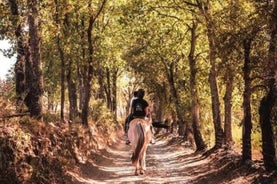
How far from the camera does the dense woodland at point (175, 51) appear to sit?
1566cm

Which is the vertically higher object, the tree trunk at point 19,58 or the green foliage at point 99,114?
the tree trunk at point 19,58

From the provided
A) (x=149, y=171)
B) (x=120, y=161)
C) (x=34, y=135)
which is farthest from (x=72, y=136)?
(x=34, y=135)

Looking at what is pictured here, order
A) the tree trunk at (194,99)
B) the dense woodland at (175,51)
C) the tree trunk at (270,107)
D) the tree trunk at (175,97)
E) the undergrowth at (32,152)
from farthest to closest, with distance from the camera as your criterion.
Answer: the tree trunk at (175,97)
the tree trunk at (194,99)
the dense woodland at (175,51)
the tree trunk at (270,107)
the undergrowth at (32,152)

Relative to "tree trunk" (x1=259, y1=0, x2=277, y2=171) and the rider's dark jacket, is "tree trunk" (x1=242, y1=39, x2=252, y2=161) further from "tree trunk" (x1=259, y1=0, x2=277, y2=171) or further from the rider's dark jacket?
the rider's dark jacket

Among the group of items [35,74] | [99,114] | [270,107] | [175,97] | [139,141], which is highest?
[175,97]

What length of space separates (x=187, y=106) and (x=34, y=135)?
2993cm

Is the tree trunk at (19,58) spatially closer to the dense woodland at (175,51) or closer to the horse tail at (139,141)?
the dense woodland at (175,51)

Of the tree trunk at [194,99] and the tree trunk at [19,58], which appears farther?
the tree trunk at [194,99]

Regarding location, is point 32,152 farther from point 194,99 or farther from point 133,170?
point 194,99

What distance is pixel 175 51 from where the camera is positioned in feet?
115

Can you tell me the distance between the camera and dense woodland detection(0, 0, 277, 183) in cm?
1566

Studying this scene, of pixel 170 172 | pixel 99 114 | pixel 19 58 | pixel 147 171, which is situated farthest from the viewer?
pixel 99 114

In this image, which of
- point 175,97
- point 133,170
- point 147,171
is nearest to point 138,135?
point 147,171

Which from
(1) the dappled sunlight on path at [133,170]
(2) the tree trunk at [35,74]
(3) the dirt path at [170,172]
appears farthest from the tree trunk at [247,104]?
(2) the tree trunk at [35,74]
